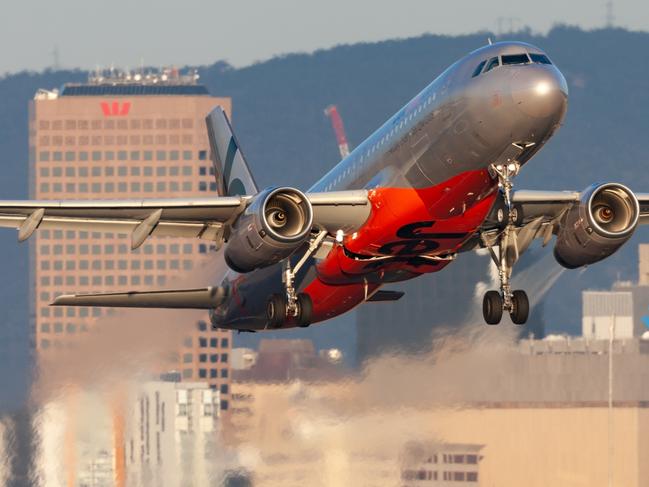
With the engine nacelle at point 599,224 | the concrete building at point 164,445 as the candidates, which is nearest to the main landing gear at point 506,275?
the engine nacelle at point 599,224

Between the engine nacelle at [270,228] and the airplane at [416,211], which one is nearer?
the airplane at [416,211]

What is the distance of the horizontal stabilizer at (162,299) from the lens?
182ft

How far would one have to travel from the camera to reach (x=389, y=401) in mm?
68500

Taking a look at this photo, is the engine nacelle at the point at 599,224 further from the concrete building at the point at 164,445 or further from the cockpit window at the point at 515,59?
the concrete building at the point at 164,445

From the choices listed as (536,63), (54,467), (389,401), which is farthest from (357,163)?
(54,467)

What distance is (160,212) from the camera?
51.7 meters

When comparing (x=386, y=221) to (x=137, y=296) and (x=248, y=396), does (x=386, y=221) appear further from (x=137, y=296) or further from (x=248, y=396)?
(x=248, y=396)

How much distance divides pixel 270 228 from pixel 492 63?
7.21 m

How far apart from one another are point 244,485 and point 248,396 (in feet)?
20.7

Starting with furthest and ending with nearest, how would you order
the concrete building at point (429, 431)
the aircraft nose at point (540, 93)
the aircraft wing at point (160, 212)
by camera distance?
the concrete building at point (429, 431) < the aircraft wing at point (160, 212) < the aircraft nose at point (540, 93)

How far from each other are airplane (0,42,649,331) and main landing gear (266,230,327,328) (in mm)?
41

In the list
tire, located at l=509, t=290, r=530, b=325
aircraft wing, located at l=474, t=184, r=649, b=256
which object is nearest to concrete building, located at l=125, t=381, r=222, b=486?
aircraft wing, located at l=474, t=184, r=649, b=256

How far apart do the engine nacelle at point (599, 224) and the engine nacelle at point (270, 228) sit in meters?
7.64

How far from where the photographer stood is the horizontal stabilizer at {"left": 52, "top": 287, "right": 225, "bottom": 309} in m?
55.5
